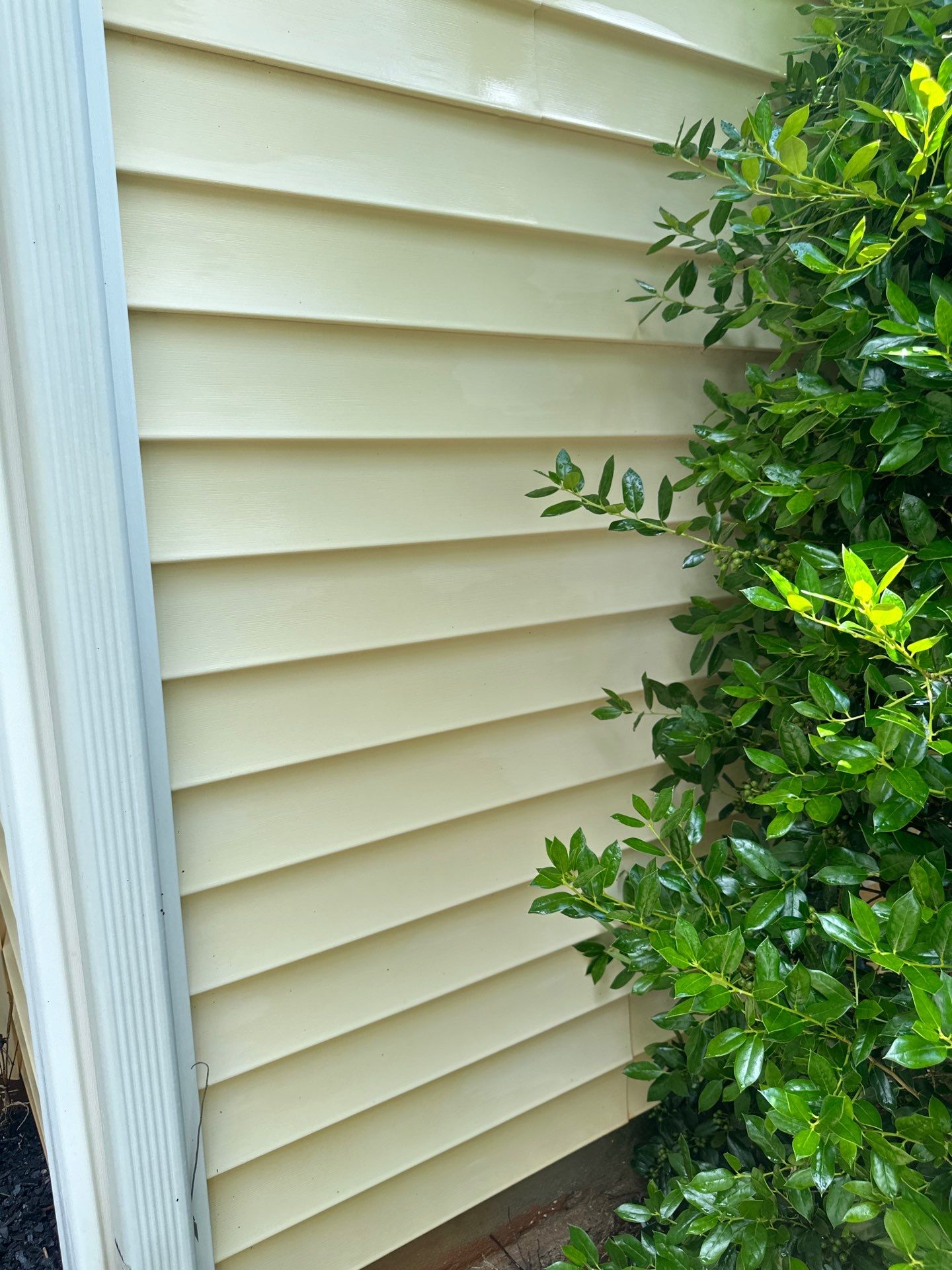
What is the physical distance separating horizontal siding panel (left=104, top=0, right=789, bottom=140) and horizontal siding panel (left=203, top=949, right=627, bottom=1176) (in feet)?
4.22

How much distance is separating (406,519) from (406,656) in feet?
0.64

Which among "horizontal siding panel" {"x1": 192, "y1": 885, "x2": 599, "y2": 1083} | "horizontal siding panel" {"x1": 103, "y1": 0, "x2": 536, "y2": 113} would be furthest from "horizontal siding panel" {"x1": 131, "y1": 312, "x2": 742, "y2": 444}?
"horizontal siding panel" {"x1": 192, "y1": 885, "x2": 599, "y2": 1083}

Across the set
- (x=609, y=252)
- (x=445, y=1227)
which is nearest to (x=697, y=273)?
(x=609, y=252)

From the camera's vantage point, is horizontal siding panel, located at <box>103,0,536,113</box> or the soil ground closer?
horizontal siding panel, located at <box>103,0,536,113</box>

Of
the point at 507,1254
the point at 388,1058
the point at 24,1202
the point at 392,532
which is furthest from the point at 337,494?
the point at 24,1202

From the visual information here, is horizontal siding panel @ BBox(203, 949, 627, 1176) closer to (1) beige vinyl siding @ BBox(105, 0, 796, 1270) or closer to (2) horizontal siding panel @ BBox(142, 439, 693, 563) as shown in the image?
(1) beige vinyl siding @ BBox(105, 0, 796, 1270)

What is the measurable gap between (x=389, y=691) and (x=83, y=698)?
0.41 meters

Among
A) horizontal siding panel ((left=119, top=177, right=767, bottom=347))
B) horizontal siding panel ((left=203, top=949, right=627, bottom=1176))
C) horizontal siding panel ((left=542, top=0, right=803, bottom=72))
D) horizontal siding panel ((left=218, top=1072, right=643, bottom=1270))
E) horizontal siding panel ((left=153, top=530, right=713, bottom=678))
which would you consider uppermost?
horizontal siding panel ((left=542, top=0, right=803, bottom=72))

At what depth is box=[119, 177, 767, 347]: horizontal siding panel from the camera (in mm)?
990

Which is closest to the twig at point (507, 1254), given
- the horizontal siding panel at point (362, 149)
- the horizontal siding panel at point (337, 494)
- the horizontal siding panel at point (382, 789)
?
the horizontal siding panel at point (382, 789)

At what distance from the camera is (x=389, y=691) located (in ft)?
4.06

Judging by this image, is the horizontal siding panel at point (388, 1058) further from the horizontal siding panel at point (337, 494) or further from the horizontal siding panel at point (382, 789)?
the horizontal siding panel at point (337, 494)

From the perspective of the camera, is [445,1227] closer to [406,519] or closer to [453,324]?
[406,519]

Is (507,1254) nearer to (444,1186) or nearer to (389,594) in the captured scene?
(444,1186)
